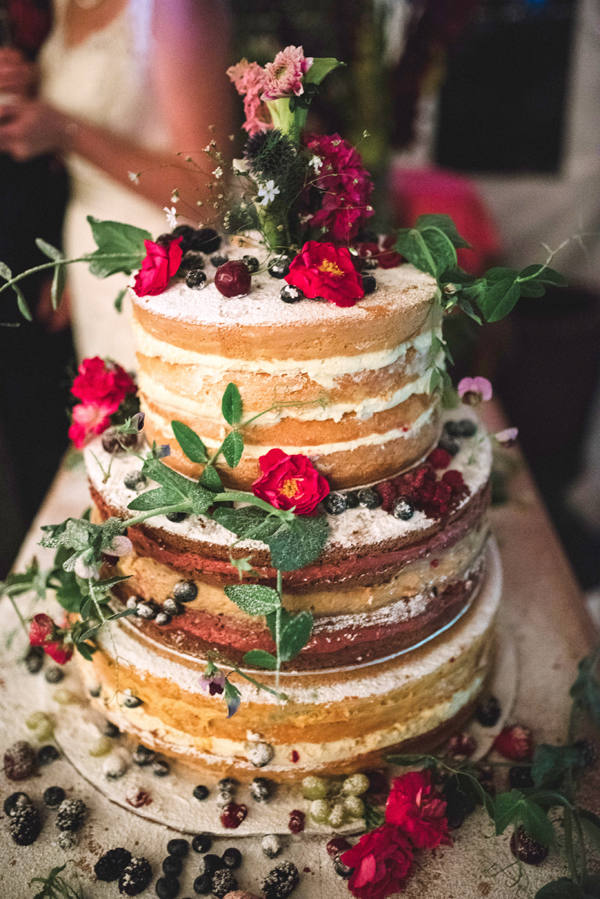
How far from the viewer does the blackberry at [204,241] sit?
1.35 metres

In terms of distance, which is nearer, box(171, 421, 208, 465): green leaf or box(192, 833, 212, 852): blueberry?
box(171, 421, 208, 465): green leaf

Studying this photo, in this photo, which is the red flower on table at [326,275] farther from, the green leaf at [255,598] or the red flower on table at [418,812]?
the red flower on table at [418,812]

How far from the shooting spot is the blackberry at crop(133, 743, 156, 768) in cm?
144

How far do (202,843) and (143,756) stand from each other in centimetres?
24

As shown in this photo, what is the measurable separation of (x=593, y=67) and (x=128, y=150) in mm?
3665

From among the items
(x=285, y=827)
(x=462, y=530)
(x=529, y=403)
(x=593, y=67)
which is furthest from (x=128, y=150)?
(x=593, y=67)

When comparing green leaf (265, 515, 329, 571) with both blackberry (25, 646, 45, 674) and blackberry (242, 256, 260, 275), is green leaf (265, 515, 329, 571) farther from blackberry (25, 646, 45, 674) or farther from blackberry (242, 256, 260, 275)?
blackberry (25, 646, 45, 674)

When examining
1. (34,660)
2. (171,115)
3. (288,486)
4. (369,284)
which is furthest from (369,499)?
(171,115)

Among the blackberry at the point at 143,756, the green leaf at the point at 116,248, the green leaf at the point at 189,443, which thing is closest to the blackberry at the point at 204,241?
the green leaf at the point at 116,248

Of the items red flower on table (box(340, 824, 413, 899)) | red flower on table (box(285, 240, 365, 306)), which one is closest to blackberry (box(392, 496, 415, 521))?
red flower on table (box(285, 240, 365, 306))

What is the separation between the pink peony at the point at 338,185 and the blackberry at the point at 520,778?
1.19 m

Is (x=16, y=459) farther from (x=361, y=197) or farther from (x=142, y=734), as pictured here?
(x=361, y=197)

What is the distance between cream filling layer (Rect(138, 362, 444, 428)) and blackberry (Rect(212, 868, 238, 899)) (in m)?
0.85

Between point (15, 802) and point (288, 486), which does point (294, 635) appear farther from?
point (15, 802)
